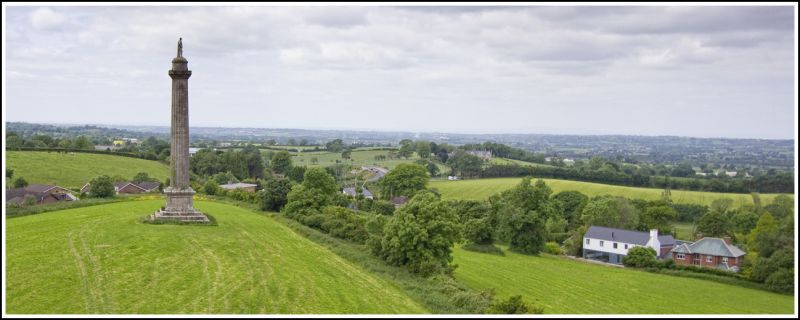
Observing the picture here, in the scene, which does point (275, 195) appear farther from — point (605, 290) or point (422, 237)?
point (605, 290)

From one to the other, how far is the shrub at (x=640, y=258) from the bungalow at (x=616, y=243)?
2.48 m

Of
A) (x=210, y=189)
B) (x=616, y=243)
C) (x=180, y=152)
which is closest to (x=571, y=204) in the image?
(x=616, y=243)

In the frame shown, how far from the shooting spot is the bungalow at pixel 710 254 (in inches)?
2073

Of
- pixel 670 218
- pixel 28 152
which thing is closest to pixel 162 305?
pixel 670 218

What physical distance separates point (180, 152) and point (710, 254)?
4218 centimetres

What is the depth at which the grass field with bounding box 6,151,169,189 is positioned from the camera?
7594 cm

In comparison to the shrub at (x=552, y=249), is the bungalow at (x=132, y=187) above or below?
above

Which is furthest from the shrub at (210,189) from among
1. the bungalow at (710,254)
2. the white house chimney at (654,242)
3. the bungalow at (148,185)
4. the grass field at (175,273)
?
the bungalow at (710,254)

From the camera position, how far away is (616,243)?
57.8 meters

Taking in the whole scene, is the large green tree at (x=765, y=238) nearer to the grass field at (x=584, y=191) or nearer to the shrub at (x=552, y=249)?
the shrub at (x=552, y=249)

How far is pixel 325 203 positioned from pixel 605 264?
79.4 feet

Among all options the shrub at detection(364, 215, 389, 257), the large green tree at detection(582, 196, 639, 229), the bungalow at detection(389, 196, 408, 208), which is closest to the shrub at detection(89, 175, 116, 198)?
the shrub at detection(364, 215, 389, 257)

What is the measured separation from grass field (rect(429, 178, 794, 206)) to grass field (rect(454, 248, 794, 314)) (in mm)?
45478

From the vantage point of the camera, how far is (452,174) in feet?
422
